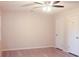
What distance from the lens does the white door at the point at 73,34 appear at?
2.32m

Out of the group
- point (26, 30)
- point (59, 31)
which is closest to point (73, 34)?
point (59, 31)

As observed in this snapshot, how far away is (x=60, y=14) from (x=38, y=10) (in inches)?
16.7

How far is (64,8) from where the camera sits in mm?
2186

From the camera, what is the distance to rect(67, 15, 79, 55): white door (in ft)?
7.61

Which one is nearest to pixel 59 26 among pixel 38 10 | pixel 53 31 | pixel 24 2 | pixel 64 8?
pixel 53 31

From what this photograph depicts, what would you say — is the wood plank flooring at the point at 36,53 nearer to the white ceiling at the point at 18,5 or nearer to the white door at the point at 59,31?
the white door at the point at 59,31

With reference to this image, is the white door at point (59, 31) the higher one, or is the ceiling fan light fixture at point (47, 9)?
the ceiling fan light fixture at point (47, 9)

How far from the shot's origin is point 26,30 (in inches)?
89.6

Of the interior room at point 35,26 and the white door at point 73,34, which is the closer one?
the interior room at point 35,26

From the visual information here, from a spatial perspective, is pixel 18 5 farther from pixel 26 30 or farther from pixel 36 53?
pixel 36 53

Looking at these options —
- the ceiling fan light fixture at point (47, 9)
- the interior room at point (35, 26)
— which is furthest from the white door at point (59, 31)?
the ceiling fan light fixture at point (47, 9)

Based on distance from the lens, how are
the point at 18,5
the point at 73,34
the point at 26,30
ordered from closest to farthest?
the point at 18,5
the point at 26,30
the point at 73,34

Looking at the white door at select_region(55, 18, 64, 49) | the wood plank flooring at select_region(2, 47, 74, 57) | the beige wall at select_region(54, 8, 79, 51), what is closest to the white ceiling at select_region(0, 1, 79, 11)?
the beige wall at select_region(54, 8, 79, 51)

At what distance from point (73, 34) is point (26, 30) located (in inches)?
35.9
